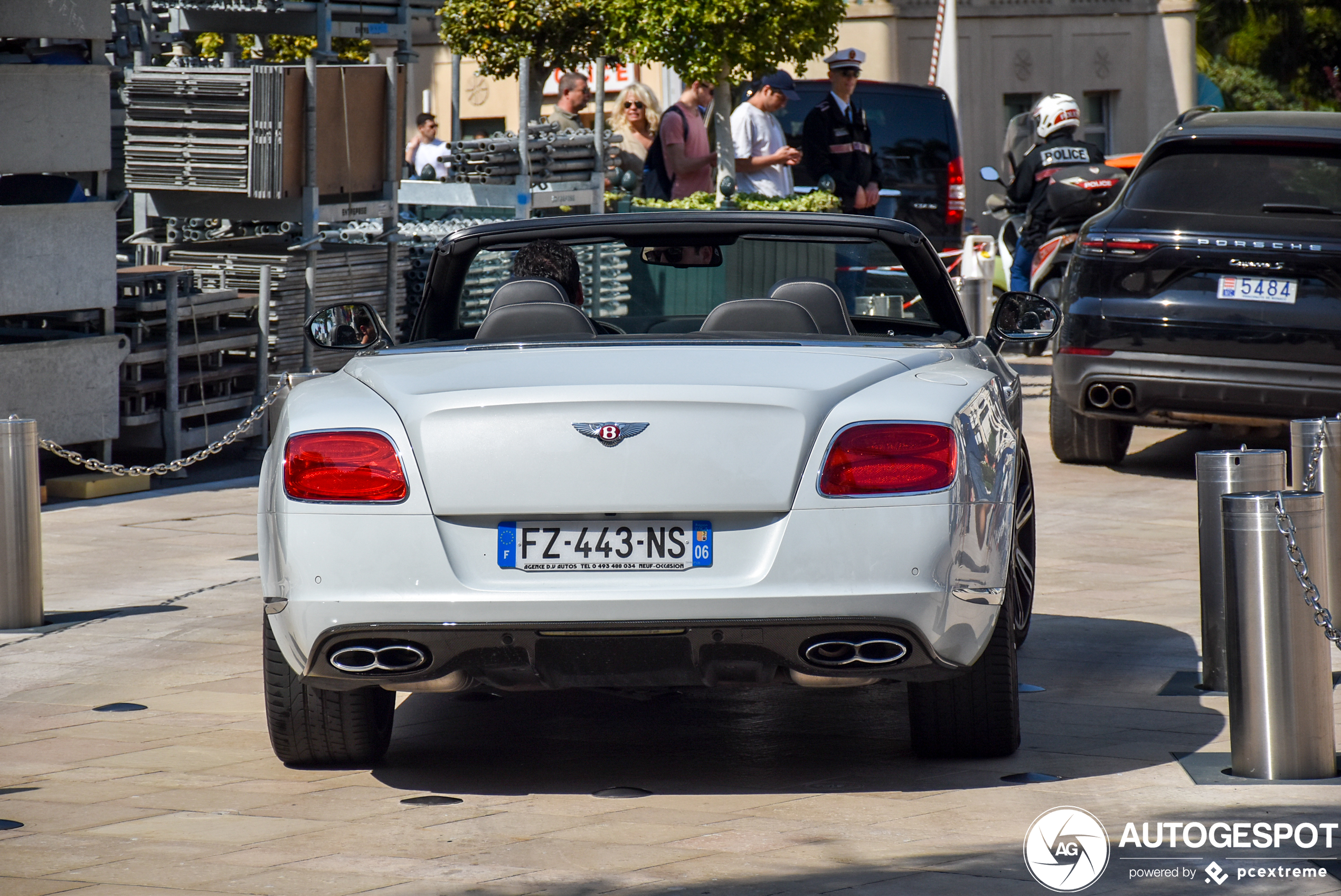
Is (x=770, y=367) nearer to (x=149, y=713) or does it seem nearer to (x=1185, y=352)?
(x=149, y=713)

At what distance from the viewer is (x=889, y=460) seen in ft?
14.9

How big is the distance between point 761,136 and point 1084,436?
5.72m

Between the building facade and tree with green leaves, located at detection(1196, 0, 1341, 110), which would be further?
tree with green leaves, located at detection(1196, 0, 1341, 110)

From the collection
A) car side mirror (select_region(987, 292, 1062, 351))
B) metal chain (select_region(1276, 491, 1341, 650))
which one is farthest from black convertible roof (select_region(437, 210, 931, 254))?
metal chain (select_region(1276, 491, 1341, 650))

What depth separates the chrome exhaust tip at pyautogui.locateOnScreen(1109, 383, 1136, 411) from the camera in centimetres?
1022

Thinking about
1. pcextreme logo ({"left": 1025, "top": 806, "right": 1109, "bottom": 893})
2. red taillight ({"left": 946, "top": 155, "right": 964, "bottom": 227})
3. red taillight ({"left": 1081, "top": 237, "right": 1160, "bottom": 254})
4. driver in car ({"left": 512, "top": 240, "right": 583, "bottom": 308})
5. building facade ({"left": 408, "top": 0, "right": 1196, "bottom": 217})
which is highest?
building facade ({"left": 408, "top": 0, "right": 1196, "bottom": 217})

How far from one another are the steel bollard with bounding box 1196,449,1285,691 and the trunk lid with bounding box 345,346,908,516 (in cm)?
201

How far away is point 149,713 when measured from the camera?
6.01 meters

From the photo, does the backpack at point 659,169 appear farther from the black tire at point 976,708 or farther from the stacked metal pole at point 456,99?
the black tire at point 976,708

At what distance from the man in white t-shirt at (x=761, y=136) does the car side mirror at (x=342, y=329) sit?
1009cm

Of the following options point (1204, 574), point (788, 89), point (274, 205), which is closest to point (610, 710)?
point (1204, 574)

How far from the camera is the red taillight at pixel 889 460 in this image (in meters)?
4.50

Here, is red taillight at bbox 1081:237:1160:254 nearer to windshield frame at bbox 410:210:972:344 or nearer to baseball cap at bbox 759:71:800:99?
windshield frame at bbox 410:210:972:344

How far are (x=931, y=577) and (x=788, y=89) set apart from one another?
1218 cm
